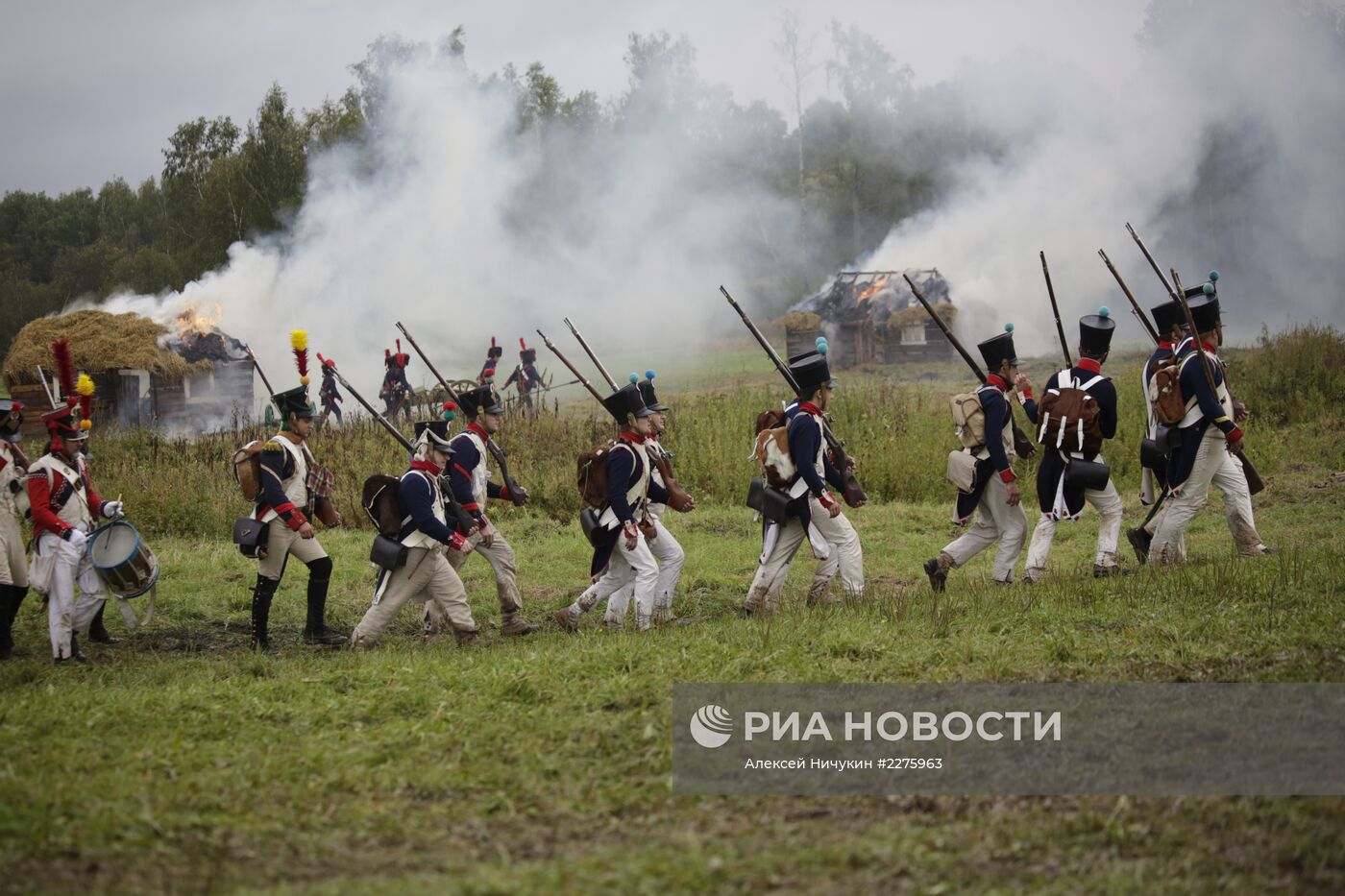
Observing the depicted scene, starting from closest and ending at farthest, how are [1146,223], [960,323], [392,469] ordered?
[392,469]
[960,323]
[1146,223]

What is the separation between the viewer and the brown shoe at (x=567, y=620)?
368 inches

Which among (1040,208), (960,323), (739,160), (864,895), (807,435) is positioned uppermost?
(739,160)

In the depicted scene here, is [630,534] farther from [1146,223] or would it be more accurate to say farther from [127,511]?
[1146,223]

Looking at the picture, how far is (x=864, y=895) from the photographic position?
4.17 m

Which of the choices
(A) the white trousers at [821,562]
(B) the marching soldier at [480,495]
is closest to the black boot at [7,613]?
(B) the marching soldier at [480,495]

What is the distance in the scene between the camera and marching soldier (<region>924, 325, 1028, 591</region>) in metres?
9.66

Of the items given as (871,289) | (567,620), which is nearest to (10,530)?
(567,620)

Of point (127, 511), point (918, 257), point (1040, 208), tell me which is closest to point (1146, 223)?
point (1040, 208)

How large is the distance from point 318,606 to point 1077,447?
228 inches

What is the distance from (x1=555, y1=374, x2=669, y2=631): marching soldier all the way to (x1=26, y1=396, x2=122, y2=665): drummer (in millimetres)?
3257

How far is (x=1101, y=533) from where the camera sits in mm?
9922

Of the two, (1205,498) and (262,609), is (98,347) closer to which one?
(262,609)

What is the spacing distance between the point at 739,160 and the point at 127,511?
102 ft

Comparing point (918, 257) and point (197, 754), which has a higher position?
point (918, 257)
